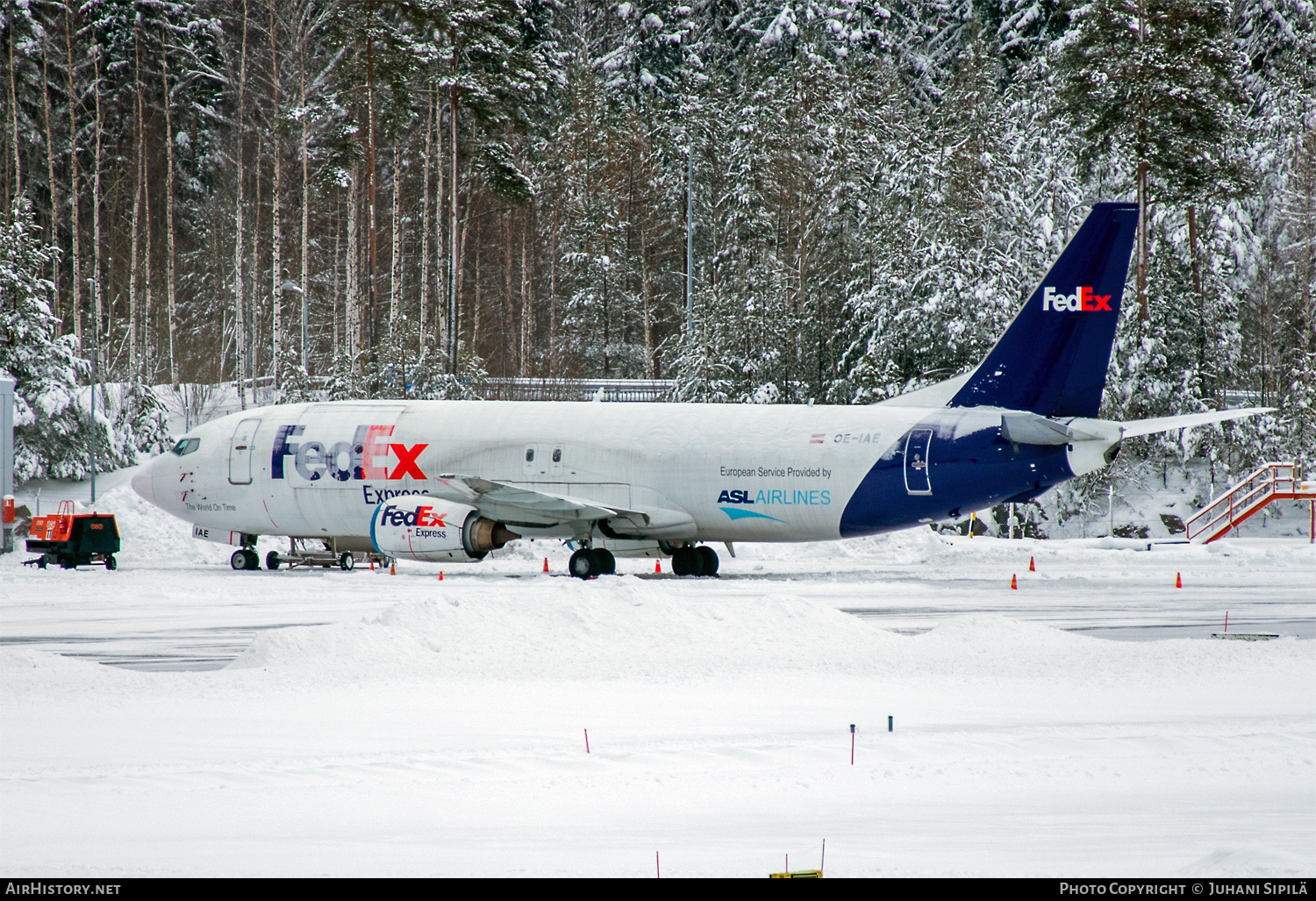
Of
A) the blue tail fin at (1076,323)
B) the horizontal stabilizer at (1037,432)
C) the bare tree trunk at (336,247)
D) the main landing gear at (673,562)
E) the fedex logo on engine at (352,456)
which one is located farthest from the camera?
the bare tree trunk at (336,247)

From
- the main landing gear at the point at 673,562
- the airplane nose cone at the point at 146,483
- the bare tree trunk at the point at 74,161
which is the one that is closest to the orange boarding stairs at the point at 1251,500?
the main landing gear at the point at 673,562

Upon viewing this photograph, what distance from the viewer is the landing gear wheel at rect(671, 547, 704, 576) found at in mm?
26656

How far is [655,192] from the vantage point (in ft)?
203

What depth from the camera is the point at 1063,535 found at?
39.9 m

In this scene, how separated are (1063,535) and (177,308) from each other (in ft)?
157

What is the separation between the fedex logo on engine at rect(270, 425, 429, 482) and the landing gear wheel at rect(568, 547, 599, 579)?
3.86 metres

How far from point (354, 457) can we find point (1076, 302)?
48.8 ft

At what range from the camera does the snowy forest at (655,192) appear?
1640 inches

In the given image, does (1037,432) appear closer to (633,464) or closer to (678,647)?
(633,464)

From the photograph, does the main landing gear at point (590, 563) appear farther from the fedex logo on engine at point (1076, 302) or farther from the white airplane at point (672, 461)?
the fedex logo on engine at point (1076, 302)

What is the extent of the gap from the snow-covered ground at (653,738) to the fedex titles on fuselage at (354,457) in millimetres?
7250

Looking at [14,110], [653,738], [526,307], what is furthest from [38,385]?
[653,738]

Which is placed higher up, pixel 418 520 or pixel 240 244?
pixel 240 244

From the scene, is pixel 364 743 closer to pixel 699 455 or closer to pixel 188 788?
pixel 188 788
